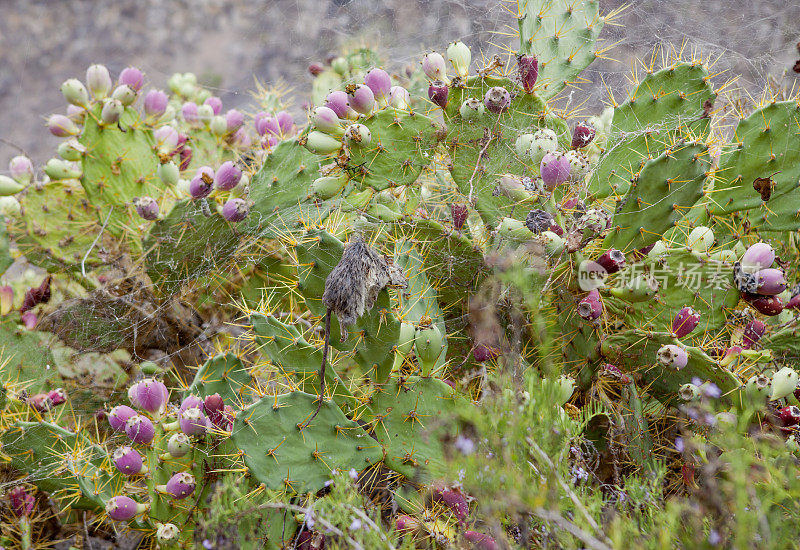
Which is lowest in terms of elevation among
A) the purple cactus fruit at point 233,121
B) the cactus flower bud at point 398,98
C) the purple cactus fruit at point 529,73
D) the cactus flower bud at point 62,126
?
the purple cactus fruit at point 233,121

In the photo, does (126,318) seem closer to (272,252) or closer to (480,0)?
(272,252)

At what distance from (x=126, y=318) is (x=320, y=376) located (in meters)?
0.73

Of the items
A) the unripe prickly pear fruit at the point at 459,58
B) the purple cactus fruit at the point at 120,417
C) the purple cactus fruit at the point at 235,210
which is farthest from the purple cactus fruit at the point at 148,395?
the unripe prickly pear fruit at the point at 459,58

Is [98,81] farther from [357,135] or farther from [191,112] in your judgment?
[357,135]

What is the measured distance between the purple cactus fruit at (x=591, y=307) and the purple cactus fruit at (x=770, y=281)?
0.30m

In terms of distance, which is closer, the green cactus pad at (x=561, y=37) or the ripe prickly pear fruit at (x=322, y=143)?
the ripe prickly pear fruit at (x=322, y=143)

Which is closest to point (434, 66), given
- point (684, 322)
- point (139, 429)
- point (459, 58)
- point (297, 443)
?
point (459, 58)

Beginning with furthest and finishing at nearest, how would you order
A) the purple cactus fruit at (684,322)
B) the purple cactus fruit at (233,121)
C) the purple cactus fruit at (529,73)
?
1. the purple cactus fruit at (233,121)
2. the purple cactus fruit at (529,73)
3. the purple cactus fruit at (684,322)

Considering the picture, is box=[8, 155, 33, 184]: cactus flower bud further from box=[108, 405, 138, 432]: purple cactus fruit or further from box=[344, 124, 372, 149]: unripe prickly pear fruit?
box=[344, 124, 372, 149]: unripe prickly pear fruit

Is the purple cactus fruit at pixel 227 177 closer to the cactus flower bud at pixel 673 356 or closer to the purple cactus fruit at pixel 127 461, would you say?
the purple cactus fruit at pixel 127 461

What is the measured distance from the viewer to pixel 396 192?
1.57 metres

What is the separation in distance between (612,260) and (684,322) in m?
0.20

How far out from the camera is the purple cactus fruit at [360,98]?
1.31 m

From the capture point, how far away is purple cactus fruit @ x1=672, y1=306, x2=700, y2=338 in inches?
47.0
